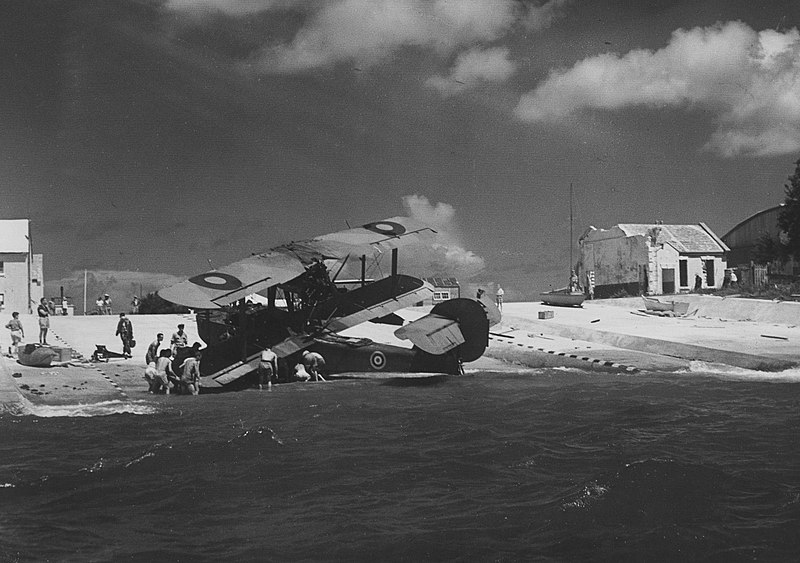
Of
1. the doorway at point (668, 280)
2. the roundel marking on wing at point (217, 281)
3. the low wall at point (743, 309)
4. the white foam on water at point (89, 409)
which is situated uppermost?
the doorway at point (668, 280)

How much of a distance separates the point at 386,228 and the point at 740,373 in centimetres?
1222

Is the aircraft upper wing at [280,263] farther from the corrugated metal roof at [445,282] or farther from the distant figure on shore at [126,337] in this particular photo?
the corrugated metal roof at [445,282]

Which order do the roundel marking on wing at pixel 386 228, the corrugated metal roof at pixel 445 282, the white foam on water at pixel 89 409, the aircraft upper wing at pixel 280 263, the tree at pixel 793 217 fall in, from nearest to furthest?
the white foam on water at pixel 89 409, the aircraft upper wing at pixel 280 263, the roundel marking on wing at pixel 386 228, the tree at pixel 793 217, the corrugated metal roof at pixel 445 282

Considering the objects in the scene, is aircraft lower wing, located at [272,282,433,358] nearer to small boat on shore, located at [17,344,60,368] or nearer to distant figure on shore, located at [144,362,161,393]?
distant figure on shore, located at [144,362,161,393]

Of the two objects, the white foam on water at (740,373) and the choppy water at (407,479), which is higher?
the white foam on water at (740,373)

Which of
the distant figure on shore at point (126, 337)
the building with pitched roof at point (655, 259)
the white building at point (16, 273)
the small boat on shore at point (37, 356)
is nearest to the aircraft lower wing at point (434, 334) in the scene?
the distant figure on shore at point (126, 337)

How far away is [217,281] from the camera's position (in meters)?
22.0

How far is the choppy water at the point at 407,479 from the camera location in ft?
33.6

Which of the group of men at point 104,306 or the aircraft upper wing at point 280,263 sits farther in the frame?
the group of men at point 104,306

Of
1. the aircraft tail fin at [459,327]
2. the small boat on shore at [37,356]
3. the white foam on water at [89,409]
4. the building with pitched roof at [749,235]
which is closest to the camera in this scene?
the white foam on water at [89,409]

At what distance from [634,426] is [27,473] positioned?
39.1ft

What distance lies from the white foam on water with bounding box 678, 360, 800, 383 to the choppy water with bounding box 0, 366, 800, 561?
4154 mm

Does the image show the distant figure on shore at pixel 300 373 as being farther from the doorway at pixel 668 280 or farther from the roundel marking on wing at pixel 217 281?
the doorway at pixel 668 280

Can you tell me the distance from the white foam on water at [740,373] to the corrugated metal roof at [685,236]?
98.0 feet
